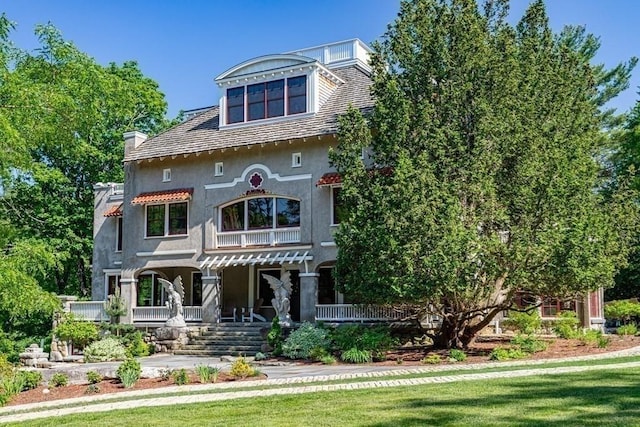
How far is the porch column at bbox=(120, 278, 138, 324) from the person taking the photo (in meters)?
26.6

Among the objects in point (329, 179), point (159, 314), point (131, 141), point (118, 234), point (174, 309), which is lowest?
point (159, 314)

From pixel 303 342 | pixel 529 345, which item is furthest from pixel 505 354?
pixel 303 342

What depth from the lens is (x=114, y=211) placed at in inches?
1164

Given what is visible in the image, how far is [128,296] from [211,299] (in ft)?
12.5

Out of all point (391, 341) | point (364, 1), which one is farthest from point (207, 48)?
point (391, 341)

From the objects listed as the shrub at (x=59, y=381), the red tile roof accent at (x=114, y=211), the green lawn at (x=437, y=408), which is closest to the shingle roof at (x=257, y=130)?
the red tile roof accent at (x=114, y=211)

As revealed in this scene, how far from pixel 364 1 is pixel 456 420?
444 inches

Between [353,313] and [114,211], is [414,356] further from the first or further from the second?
[114,211]

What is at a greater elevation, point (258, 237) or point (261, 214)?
point (261, 214)

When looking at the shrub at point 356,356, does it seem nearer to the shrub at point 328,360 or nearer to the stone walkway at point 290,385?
the shrub at point 328,360

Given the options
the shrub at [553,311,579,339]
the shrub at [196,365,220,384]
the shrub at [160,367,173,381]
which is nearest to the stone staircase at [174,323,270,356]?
Result: the shrub at [160,367,173,381]

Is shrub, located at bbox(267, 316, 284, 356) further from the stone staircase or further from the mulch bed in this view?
the mulch bed

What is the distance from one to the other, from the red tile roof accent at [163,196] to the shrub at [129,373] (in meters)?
12.0

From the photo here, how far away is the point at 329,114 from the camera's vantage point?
24609 millimetres
